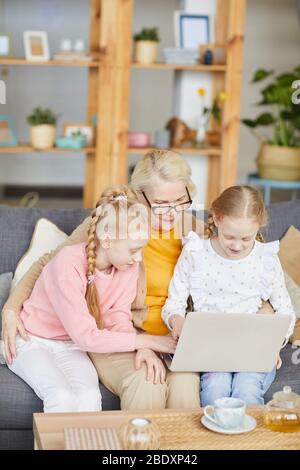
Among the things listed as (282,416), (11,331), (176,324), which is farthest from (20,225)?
(282,416)

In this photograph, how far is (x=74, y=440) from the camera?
1.81 m

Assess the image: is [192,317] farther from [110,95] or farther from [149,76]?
[149,76]

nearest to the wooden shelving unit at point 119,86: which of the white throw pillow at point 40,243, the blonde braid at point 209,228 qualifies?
the white throw pillow at point 40,243

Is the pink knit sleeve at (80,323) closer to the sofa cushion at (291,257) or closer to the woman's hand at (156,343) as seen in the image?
the woman's hand at (156,343)

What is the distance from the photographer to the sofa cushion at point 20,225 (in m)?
2.91

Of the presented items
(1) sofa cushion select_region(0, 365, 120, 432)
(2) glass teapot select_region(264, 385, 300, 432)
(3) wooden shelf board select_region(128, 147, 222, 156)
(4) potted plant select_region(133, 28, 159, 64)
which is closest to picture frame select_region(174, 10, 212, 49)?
(4) potted plant select_region(133, 28, 159, 64)

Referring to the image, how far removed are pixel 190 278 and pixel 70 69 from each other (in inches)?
210

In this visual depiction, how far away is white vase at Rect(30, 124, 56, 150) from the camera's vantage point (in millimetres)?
4742

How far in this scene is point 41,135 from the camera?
15.6 ft

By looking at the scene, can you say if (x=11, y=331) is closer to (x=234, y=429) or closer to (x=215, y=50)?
(x=234, y=429)

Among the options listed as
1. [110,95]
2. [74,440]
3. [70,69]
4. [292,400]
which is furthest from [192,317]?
[70,69]

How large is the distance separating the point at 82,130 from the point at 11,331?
8.28 ft

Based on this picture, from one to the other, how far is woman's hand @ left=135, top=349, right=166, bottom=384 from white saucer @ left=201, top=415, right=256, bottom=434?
1.11 feet

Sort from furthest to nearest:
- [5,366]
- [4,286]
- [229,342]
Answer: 1. [4,286]
2. [5,366]
3. [229,342]
